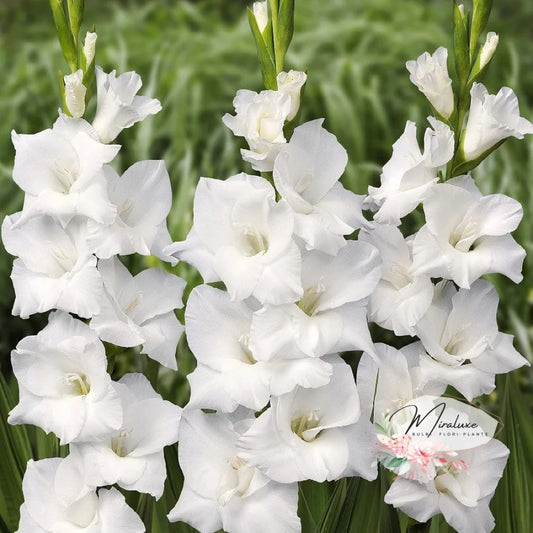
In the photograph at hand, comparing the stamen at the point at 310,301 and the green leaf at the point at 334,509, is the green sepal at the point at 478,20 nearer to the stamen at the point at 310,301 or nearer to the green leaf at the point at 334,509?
the stamen at the point at 310,301

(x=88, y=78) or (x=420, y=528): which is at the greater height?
(x=88, y=78)

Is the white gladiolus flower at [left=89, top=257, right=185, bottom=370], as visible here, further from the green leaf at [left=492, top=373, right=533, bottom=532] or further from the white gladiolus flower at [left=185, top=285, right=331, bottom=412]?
the green leaf at [left=492, top=373, right=533, bottom=532]

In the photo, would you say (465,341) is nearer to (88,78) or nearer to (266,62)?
(266,62)

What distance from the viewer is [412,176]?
131cm

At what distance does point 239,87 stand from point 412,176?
3.01 m

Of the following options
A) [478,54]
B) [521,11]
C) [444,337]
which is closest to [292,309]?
[444,337]

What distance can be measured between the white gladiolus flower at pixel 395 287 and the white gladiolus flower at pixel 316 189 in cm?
4

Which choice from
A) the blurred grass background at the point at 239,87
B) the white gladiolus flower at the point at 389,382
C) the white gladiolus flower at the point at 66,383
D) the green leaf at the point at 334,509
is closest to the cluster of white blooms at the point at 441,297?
the white gladiolus flower at the point at 389,382

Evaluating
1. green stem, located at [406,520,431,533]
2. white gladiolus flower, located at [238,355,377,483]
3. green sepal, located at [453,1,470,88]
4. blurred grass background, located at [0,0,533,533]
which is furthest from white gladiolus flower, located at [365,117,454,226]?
blurred grass background, located at [0,0,533,533]

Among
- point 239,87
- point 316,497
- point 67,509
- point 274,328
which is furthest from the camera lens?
point 239,87

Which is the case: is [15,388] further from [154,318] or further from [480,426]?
[480,426]

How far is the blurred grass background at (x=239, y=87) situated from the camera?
3.29 m

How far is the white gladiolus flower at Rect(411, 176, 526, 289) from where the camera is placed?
1.28 m

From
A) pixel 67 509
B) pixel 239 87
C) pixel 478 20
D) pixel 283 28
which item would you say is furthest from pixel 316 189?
pixel 239 87
